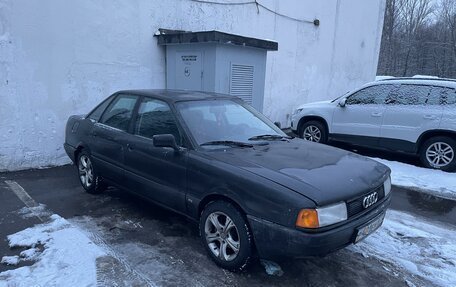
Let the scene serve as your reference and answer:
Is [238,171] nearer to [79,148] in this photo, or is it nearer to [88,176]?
[88,176]

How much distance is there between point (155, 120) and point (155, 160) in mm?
487

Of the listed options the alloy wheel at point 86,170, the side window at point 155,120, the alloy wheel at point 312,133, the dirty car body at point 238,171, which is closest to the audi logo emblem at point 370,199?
the dirty car body at point 238,171

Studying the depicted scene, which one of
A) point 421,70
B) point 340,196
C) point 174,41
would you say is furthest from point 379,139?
point 421,70

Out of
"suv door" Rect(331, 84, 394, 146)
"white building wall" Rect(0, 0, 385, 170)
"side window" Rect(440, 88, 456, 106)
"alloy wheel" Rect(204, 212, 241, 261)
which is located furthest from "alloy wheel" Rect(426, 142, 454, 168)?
"alloy wheel" Rect(204, 212, 241, 261)

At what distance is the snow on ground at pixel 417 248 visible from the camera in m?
3.50

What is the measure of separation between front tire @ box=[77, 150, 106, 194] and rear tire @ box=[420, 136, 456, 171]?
236 inches

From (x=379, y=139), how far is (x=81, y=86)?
602 cm

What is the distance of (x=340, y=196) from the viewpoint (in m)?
2.91

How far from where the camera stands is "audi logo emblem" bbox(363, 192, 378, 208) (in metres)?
3.15

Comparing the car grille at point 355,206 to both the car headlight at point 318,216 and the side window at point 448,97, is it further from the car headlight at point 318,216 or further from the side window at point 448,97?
the side window at point 448,97

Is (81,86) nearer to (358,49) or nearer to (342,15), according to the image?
(342,15)

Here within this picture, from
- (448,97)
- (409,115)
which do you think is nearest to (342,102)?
(409,115)

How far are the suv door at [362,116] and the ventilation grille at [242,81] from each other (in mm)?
2331

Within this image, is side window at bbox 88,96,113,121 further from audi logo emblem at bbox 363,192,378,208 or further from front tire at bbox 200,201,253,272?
audi logo emblem at bbox 363,192,378,208
